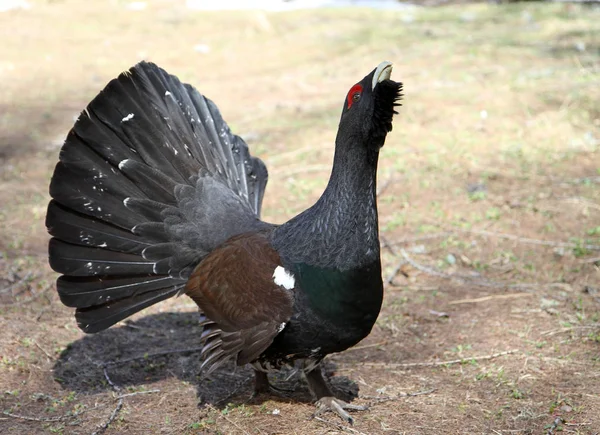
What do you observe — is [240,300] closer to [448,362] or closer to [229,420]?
[229,420]

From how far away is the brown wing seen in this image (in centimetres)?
386

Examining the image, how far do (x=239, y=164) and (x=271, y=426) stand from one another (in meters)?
1.96

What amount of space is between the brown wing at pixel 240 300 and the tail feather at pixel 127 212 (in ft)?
1.03

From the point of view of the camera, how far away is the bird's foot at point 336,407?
13.6 ft

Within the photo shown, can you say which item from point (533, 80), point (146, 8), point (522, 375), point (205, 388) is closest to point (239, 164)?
point (205, 388)

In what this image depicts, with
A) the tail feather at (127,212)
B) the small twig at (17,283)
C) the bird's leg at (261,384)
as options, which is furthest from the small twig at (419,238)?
the small twig at (17,283)

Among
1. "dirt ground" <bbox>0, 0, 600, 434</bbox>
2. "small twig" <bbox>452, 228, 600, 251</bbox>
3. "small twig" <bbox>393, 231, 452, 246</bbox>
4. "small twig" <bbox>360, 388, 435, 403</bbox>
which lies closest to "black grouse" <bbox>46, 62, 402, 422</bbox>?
"small twig" <bbox>360, 388, 435, 403</bbox>

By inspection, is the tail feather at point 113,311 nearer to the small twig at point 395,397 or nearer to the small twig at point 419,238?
the small twig at point 395,397

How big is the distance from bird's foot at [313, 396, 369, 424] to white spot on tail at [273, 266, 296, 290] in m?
0.85

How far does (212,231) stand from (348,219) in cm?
113

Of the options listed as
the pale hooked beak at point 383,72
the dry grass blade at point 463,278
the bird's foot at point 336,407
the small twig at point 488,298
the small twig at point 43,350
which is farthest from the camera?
the dry grass blade at point 463,278

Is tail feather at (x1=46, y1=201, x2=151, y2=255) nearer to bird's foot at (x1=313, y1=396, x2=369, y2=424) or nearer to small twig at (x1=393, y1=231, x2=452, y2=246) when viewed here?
bird's foot at (x1=313, y1=396, x2=369, y2=424)

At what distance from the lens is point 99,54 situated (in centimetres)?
1272

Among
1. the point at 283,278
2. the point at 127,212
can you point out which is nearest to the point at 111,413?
the point at 127,212
